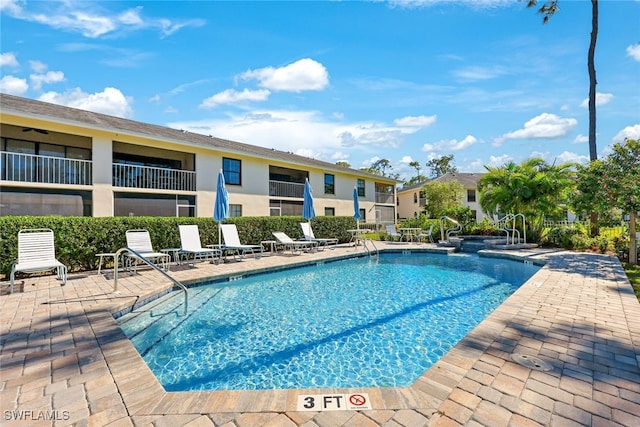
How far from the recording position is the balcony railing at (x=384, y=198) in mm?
29487

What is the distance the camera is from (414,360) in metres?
4.23

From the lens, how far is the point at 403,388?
9.04 feet

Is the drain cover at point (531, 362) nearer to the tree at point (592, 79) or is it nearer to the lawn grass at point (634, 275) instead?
the lawn grass at point (634, 275)

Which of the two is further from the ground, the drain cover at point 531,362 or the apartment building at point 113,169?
the apartment building at point 113,169

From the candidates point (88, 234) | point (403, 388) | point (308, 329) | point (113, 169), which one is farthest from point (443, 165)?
point (403, 388)

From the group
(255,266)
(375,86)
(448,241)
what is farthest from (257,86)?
(448,241)

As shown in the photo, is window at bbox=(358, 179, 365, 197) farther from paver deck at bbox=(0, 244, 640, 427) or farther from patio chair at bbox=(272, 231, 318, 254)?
paver deck at bbox=(0, 244, 640, 427)

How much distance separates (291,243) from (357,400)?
36.6 feet

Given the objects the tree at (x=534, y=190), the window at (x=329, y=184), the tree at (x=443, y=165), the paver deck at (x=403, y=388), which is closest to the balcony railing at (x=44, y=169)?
the paver deck at (x=403, y=388)

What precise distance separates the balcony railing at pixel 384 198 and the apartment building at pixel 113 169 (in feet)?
33.1

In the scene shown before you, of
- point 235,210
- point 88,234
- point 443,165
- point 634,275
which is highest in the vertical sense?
point 443,165

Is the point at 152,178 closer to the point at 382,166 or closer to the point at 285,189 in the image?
the point at 285,189

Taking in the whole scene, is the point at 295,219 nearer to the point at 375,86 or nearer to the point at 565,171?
the point at 375,86

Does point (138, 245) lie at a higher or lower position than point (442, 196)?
lower
